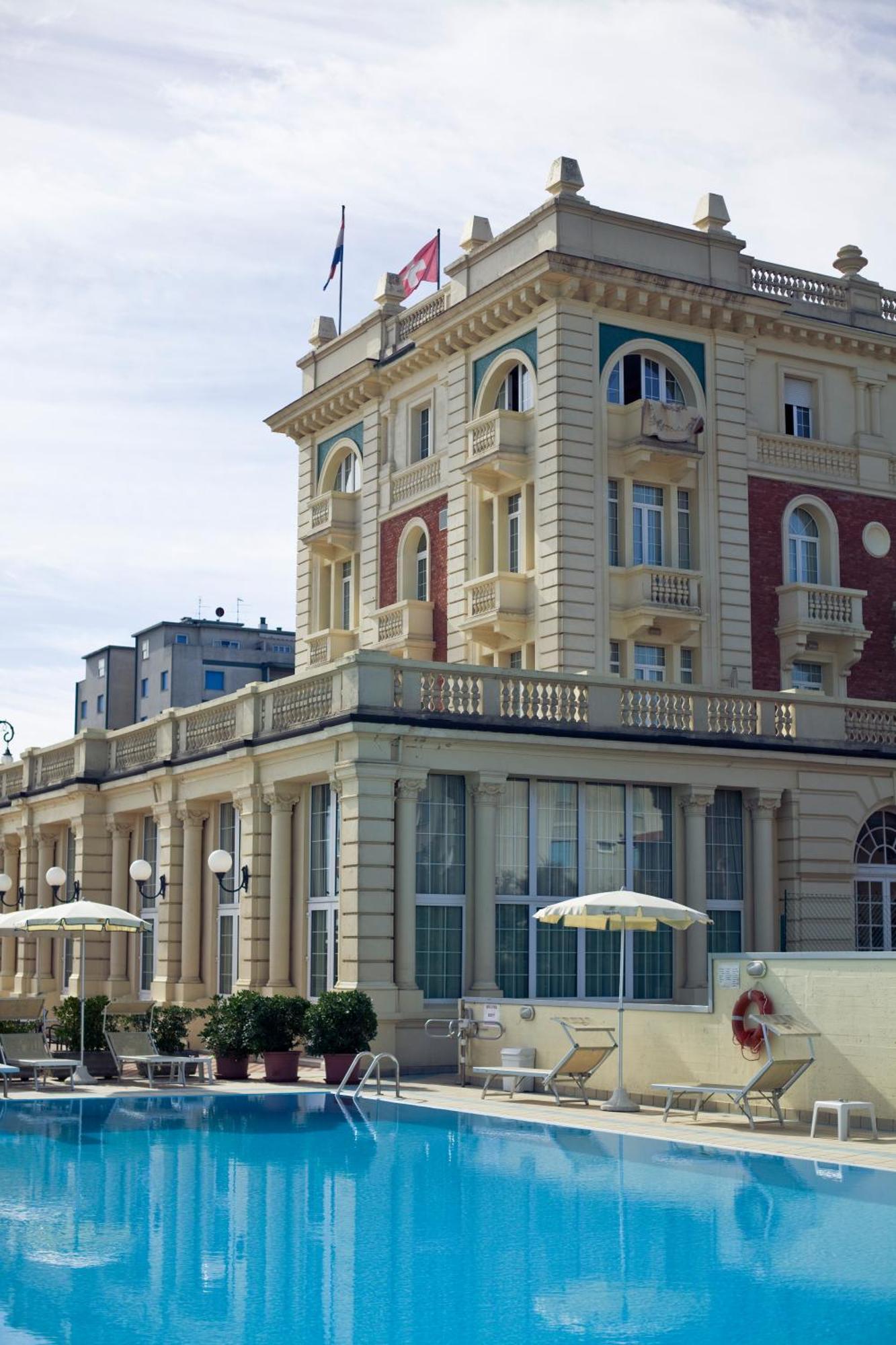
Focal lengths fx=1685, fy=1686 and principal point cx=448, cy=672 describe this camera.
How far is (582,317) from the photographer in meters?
35.8

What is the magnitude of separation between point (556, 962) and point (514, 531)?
39.4 feet

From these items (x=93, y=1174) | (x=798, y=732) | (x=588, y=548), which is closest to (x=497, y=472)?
(x=588, y=548)

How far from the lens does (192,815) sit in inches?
1359

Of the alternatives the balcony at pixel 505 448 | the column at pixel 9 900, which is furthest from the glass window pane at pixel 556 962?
the column at pixel 9 900

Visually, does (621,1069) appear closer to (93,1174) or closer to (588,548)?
(93,1174)

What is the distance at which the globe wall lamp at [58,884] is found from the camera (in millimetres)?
32562

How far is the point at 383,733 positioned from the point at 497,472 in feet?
38.0

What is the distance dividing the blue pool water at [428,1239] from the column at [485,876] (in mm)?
6972

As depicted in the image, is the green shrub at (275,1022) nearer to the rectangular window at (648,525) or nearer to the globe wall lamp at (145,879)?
the globe wall lamp at (145,879)

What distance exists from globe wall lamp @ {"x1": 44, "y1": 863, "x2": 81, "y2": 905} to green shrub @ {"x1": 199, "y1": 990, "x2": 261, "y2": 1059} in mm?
6237

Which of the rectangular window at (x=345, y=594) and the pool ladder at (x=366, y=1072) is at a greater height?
the rectangular window at (x=345, y=594)

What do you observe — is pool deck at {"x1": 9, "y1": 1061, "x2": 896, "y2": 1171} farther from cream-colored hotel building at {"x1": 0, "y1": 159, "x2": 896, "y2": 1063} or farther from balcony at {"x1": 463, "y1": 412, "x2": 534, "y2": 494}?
balcony at {"x1": 463, "y1": 412, "x2": 534, "y2": 494}

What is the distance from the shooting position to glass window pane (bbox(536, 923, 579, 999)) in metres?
28.6

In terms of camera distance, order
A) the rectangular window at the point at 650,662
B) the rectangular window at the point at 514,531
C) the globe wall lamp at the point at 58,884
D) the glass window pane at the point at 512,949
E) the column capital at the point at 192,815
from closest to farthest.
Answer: the glass window pane at the point at 512,949 < the globe wall lamp at the point at 58,884 < the column capital at the point at 192,815 < the rectangular window at the point at 650,662 < the rectangular window at the point at 514,531
